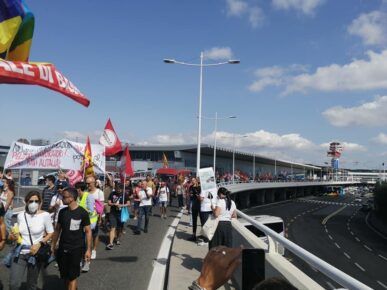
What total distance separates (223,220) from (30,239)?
131 inches

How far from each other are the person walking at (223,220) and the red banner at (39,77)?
3001 mm

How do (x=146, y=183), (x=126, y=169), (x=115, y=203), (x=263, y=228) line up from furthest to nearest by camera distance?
(x=126, y=169) < (x=146, y=183) < (x=115, y=203) < (x=263, y=228)

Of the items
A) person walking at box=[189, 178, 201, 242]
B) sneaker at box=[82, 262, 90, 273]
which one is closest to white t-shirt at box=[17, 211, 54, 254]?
sneaker at box=[82, 262, 90, 273]

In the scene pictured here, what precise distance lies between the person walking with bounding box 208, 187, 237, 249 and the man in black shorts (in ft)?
8.31

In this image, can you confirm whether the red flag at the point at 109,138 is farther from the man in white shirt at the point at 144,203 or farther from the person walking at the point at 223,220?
the person walking at the point at 223,220

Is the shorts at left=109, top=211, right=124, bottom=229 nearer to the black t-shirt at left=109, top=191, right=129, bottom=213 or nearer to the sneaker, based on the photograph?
the black t-shirt at left=109, top=191, right=129, bottom=213

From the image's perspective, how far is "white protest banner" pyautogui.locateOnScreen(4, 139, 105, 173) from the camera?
1706 centimetres

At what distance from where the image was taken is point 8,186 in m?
10.5

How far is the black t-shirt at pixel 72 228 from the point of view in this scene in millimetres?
6355

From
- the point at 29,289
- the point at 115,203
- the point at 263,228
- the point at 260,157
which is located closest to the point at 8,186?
the point at 115,203

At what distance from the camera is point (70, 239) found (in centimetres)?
636

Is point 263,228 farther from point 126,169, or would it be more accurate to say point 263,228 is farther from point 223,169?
point 223,169

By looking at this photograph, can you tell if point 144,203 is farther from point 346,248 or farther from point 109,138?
point 346,248

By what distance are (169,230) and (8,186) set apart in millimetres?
5678
